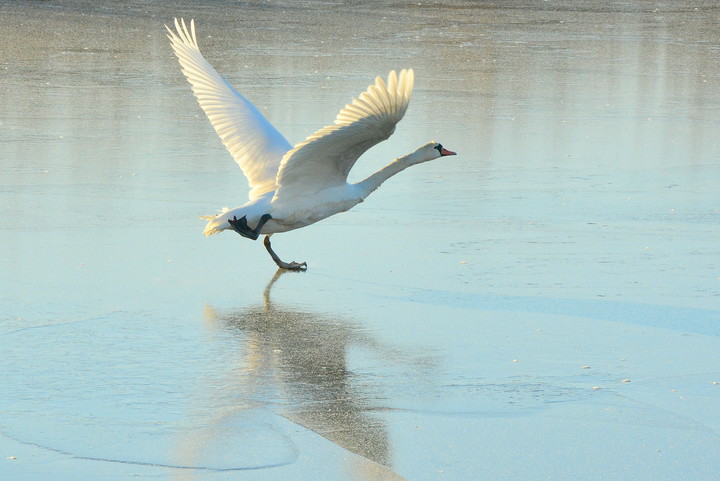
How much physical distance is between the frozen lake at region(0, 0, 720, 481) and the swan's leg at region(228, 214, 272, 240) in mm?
229

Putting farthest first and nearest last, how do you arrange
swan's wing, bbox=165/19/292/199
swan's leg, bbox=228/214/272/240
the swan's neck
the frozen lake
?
swan's wing, bbox=165/19/292/199, the swan's neck, swan's leg, bbox=228/214/272/240, the frozen lake

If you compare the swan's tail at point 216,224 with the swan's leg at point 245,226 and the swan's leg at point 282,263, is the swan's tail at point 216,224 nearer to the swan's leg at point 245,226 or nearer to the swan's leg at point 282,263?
the swan's leg at point 245,226

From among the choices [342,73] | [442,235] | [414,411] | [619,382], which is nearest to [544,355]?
[619,382]

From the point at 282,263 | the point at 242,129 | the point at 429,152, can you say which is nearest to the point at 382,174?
the point at 429,152

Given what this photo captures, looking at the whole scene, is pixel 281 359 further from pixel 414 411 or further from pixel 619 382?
pixel 619 382

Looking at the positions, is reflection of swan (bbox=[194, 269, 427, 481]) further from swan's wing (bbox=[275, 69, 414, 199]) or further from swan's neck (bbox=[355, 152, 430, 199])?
swan's neck (bbox=[355, 152, 430, 199])

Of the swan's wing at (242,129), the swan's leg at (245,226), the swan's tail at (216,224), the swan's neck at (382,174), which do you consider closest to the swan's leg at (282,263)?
the swan's leg at (245,226)

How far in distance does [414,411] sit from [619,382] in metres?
0.94

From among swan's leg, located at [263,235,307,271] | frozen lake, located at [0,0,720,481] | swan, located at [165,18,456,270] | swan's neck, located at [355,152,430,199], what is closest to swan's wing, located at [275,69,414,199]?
swan, located at [165,18,456,270]

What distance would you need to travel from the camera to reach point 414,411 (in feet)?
16.8

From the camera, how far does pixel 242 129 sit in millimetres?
8547

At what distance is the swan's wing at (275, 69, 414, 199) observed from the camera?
677 cm

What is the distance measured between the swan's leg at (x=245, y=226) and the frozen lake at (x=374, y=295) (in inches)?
9.0

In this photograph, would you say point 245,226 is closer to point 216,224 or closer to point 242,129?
point 216,224
